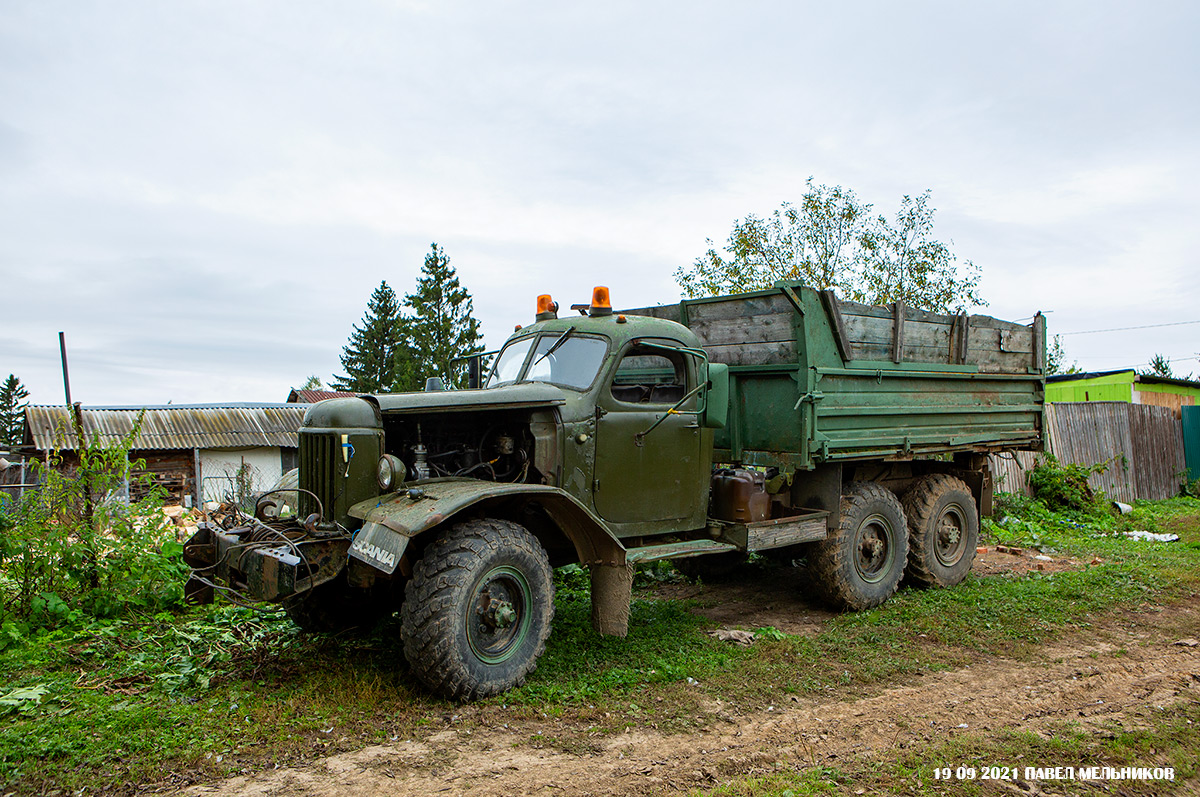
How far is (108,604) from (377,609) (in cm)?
214

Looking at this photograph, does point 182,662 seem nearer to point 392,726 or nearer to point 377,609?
point 377,609

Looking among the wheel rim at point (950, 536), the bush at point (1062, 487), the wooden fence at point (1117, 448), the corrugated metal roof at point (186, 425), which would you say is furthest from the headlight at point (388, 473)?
the corrugated metal roof at point (186, 425)

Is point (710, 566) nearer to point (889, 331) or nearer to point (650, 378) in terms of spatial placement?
point (650, 378)

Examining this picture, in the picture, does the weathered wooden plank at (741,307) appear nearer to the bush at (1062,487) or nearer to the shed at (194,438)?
the bush at (1062,487)

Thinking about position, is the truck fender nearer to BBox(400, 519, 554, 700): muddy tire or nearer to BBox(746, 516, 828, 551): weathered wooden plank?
BBox(400, 519, 554, 700): muddy tire

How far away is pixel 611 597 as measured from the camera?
17.7 ft

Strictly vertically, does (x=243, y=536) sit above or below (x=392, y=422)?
below

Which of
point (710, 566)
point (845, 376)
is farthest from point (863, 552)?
point (845, 376)

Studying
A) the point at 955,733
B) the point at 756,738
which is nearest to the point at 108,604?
the point at 756,738

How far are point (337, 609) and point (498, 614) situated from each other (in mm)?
1684

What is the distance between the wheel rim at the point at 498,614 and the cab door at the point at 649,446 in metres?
0.97

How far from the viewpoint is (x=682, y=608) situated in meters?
7.05

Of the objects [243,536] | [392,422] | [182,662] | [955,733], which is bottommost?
[955,733]

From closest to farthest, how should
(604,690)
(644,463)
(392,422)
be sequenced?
(604,690) < (392,422) < (644,463)
